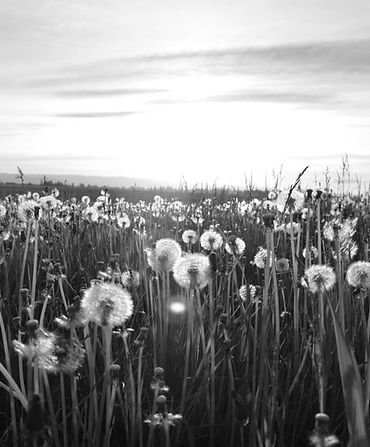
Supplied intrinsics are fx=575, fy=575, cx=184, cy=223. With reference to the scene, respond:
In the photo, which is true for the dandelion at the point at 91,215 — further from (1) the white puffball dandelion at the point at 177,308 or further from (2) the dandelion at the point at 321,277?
(2) the dandelion at the point at 321,277

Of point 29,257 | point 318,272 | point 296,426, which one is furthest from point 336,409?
point 29,257

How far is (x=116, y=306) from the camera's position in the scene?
71.2 inches

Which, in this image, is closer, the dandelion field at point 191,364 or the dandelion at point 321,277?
the dandelion field at point 191,364

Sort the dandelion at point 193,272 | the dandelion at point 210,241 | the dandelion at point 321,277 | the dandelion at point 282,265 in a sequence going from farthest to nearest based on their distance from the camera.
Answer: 1. the dandelion at point 210,241
2. the dandelion at point 282,265
3. the dandelion at point 321,277
4. the dandelion at point 193,272

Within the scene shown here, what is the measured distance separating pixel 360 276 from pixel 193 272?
0.86 metres

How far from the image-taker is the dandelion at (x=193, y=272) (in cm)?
237

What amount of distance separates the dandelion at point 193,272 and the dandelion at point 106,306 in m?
0.54

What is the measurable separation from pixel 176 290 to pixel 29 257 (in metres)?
1.59

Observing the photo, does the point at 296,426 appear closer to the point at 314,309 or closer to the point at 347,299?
the point at 314,309

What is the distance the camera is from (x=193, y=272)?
7.80 feet

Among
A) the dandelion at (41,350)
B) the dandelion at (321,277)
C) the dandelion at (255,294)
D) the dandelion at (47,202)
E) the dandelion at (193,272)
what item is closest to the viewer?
the dandelion at (41,350)

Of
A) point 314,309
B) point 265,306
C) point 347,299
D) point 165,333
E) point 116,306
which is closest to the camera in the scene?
point 116,306

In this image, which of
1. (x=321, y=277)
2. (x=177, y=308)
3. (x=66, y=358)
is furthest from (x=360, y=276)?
(x=66, y=358)

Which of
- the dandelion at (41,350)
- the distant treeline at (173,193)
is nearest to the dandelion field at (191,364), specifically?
the dandelion at (41,350)
